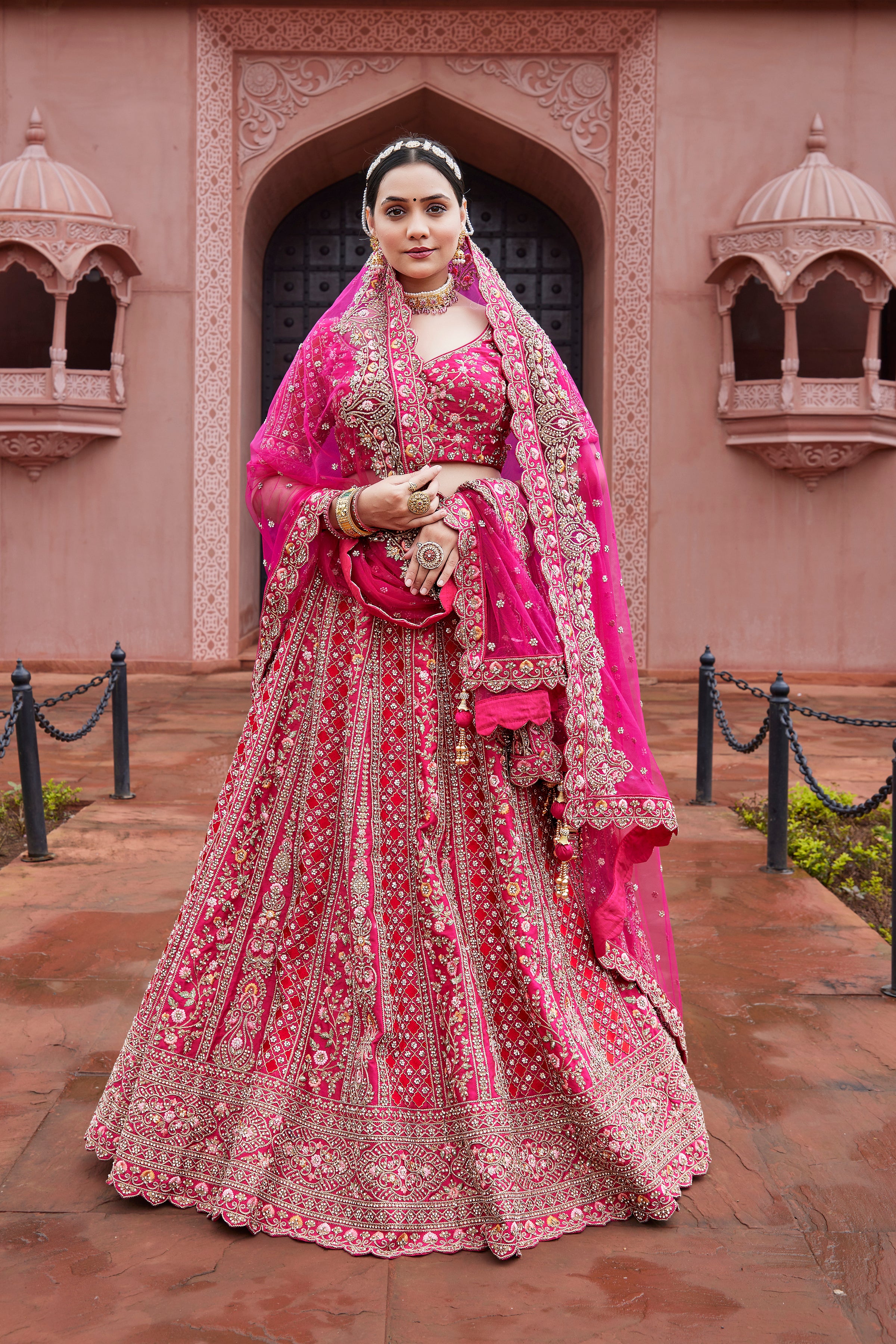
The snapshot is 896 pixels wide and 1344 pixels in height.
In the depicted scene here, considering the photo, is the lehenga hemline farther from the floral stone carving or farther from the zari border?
the floral stone carving

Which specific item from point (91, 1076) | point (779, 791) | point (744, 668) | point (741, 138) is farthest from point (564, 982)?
point (741, 138)

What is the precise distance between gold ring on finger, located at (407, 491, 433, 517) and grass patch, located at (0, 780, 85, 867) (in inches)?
123

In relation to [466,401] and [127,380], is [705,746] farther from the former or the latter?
[127,380]

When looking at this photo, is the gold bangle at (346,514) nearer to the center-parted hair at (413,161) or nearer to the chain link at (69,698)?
the center-parted hair at (413,161)

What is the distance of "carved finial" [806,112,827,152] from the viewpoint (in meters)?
8.80

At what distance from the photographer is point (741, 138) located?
8.96 meters

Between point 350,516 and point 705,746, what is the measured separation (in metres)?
3.61

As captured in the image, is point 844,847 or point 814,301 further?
point 814,301

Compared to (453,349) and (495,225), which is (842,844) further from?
(495,225)

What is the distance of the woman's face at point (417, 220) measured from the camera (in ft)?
7.46

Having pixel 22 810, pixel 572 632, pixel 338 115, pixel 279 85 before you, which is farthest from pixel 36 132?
pixel 572 632

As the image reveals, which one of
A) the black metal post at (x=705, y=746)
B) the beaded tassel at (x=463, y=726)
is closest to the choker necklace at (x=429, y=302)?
the beaded tassel at (x=463, y=726)

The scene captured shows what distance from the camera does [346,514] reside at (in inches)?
88.9

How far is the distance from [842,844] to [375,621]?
10.8 ft
